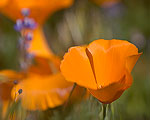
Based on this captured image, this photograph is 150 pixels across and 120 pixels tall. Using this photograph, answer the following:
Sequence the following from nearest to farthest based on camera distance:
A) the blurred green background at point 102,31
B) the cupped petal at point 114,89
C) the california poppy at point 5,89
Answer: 1. the cupped petal at point 114,89
2. the california poppy at point 5,89
3. the blurred green background at point 102,31

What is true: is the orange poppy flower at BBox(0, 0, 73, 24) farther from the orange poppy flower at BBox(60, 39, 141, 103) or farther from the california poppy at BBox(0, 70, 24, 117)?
the orange poppy flower at BBox(60, 39, 141, 103)

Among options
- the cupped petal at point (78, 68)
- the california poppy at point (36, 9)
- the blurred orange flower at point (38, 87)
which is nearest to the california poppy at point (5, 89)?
the blurred orange flower at point (38, 87)

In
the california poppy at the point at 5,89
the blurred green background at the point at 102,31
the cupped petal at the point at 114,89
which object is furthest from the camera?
the blurred green background at the point at 102,31

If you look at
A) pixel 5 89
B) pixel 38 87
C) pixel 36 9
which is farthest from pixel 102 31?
pixel 5 89

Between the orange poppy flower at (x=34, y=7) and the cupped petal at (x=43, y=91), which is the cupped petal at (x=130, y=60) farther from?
the orange poppy flower at (x=34, y=7)

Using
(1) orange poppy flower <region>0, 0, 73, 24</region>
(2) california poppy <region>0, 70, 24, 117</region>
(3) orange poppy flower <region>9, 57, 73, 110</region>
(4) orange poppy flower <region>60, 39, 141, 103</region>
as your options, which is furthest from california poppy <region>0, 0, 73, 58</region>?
(4) orange poppy flower <region>60, 39, 141, 103</region>

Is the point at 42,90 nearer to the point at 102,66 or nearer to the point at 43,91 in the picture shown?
the point at 43,91
